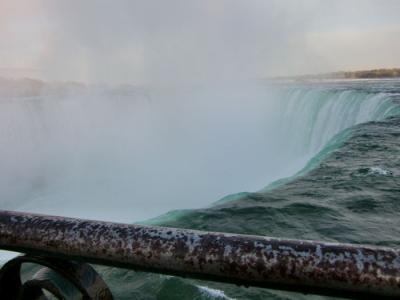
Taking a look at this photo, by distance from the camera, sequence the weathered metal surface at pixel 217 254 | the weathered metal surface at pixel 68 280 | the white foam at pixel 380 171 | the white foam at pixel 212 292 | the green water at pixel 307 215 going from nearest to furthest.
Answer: the weathered metal surface at pixel 217 254 → the weathered metal surface at pixel 68 280 → the white foam at pixel 212 292 → the green water at pixel 307 215 → the white foam at pixel 380 171

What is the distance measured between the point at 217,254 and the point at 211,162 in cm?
2024

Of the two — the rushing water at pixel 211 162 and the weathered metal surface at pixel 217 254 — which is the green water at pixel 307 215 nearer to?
the rushing water at pixel 211 162

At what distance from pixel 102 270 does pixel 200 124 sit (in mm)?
23559

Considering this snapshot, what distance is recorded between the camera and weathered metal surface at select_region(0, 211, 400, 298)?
82 cm

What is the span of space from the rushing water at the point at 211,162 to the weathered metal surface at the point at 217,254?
306 centimetres

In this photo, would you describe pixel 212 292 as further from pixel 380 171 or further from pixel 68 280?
pixel 380 171

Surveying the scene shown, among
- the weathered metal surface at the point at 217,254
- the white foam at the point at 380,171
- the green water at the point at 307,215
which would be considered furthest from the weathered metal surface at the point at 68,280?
the white foam at the point at 380,171

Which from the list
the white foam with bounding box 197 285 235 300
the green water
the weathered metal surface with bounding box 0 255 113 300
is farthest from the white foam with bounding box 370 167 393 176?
the weathered metal surface with bounding box 0 255 113 300

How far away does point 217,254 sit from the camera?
0.90 meters

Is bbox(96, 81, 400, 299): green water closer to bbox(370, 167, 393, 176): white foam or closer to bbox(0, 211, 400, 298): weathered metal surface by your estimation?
bbox(370, 167, 393, 176): white foam

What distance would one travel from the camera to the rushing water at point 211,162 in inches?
229

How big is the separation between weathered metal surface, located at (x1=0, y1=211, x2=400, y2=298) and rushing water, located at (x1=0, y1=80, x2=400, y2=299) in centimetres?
306

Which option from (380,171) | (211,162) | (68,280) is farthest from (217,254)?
(211,162)

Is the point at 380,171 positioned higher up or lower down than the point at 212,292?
higher up
